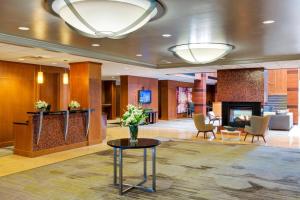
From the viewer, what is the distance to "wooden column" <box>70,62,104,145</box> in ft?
28.5

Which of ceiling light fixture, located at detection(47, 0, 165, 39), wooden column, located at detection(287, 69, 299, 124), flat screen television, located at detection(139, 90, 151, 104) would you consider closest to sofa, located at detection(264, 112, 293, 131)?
wooden column, located at detection(287, 69, 299, 124)

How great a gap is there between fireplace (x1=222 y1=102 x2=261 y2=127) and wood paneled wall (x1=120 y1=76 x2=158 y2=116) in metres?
5.43

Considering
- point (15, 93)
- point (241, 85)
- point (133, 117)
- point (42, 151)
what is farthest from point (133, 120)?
point (241, 85)

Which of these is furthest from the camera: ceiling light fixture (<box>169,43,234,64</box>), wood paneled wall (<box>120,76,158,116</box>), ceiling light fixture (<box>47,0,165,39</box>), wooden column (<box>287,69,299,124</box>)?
wooden column (<box>287,69,299,124</box>)

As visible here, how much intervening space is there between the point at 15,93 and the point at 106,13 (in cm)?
660

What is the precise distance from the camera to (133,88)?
15.6m

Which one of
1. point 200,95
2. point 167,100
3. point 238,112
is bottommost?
point 238,112

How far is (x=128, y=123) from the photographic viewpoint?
4.72m

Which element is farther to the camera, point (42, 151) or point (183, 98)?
point (183, 98)

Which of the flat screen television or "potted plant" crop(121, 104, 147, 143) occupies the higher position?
the flat screen television

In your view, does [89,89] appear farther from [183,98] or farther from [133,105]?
[183,98]

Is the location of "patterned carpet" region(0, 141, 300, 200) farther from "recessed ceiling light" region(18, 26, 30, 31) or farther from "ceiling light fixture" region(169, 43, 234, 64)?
"recessed ceiling light" region(18, 26, 30, 31)

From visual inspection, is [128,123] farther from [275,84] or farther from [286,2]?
[275,84]

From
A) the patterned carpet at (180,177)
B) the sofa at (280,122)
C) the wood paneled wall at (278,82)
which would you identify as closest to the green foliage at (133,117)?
the patterned carpet at (180,177)
